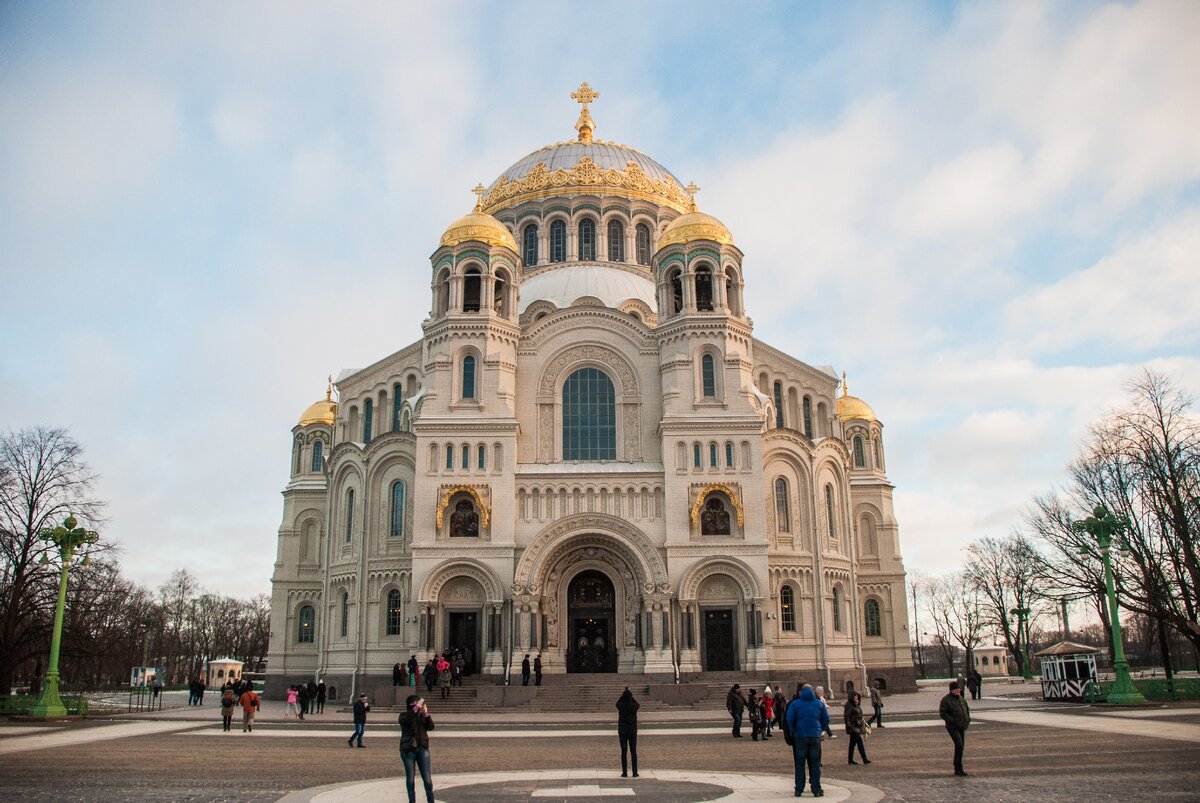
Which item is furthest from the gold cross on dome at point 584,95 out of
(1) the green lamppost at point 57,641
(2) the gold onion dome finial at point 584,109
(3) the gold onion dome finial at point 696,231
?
(1) the green lamppost at point 57,641

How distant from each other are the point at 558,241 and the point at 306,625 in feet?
78.7

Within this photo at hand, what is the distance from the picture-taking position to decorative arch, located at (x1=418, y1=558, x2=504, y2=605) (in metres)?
36.8

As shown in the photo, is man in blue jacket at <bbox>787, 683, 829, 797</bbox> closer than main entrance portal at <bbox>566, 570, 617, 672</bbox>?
Yes

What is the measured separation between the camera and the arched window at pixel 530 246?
52438mm

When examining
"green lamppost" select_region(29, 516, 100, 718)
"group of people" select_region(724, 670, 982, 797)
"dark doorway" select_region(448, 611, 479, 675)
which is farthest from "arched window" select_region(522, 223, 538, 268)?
"group of people" select_region(724, 670, 982, 797)

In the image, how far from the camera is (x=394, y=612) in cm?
3944

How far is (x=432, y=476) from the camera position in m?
38.0

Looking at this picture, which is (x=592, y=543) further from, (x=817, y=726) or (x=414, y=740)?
(x=414, y=740)

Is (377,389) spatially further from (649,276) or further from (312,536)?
(649,276)

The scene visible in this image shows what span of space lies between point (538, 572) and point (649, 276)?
20.3 meters

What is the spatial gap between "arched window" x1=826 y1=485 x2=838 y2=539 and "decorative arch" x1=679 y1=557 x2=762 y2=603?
696 cm

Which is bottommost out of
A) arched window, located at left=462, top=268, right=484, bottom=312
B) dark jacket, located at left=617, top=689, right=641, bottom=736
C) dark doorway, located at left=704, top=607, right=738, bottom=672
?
dark jacket, located at left=617, top=689, right=641, bottom=736

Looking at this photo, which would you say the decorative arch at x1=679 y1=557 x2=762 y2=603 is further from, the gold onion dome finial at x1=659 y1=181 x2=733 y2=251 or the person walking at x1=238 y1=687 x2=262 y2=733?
the person walking at x1=238 y1=687 x2=262 y2=733

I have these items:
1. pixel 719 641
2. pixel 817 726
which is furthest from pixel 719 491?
pixel 817 726
